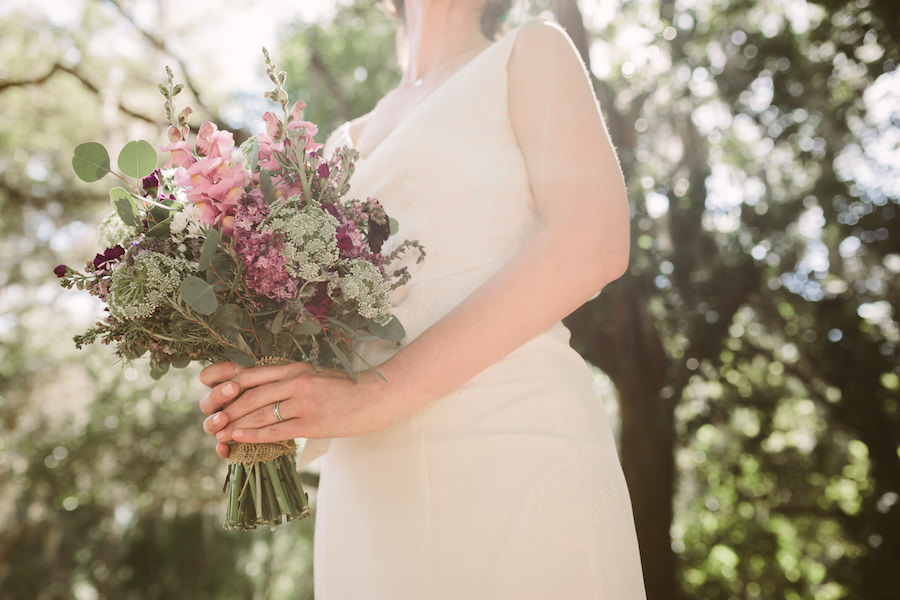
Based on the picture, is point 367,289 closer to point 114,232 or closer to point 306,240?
point 306,240

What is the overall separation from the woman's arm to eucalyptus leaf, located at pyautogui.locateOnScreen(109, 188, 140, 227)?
36 cm

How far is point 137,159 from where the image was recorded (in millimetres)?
1346

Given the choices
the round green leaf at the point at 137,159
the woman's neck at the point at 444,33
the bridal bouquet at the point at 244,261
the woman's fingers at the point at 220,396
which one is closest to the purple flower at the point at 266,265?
the bridal bouquet at the point at 244,261

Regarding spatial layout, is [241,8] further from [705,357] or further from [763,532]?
[763,532]

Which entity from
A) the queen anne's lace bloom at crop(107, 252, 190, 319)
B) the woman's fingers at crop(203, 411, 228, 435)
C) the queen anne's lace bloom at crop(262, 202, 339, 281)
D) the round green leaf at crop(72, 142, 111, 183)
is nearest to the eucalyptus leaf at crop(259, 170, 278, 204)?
the queen anne's lace bloom at crop(262, 202, 339, 281)

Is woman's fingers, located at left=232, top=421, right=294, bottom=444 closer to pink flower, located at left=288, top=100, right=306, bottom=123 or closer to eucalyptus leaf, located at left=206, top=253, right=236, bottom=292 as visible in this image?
eucalyptus leaf, located at left=206, top=253, right=236, bottom=292

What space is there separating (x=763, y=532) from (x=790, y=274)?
158 inches

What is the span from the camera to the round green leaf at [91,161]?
1.36 m

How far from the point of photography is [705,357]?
22.2ft

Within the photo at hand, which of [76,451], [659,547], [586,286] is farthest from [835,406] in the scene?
[76,451]

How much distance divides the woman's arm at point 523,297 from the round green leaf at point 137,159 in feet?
1.48

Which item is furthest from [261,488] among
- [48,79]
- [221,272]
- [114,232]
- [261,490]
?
[48,79]

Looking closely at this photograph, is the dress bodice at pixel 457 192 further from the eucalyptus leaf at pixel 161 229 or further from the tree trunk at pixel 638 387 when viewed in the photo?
the tree trunk at pixel 638 387

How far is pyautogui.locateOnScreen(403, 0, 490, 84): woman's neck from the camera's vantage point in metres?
1.97
